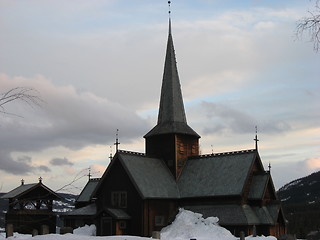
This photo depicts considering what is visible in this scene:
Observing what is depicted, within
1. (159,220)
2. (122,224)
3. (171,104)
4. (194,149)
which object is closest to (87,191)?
(171,104)

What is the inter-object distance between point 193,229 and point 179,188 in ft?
20.0

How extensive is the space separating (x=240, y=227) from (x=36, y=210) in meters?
19.6

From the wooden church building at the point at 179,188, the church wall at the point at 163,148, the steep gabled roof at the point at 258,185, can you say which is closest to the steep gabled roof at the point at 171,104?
Result: the wooden church building at the point at 179,188

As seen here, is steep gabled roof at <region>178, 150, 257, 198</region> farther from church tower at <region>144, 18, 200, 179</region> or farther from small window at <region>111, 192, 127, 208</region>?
small window at <region>111, 192, 127, 208</region>

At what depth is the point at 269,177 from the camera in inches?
1657

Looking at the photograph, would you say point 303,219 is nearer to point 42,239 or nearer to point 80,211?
point 80,211

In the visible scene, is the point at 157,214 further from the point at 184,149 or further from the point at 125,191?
Answer: the point at 184,149

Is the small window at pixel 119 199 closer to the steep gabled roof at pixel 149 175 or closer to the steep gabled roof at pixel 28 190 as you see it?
the steep gabled roof at pixel 149 175

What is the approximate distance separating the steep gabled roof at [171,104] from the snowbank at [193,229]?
8.80 m

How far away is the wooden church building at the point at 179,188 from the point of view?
4044 cm

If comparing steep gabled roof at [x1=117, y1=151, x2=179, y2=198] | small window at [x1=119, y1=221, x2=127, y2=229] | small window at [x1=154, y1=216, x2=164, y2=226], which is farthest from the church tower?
small window at [x1=119, y1=221, x2=127, y2=229]

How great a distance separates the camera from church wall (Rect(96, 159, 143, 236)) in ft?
135

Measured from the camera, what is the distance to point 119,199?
42.9 m

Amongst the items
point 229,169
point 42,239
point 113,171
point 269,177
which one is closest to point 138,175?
point 113,171
